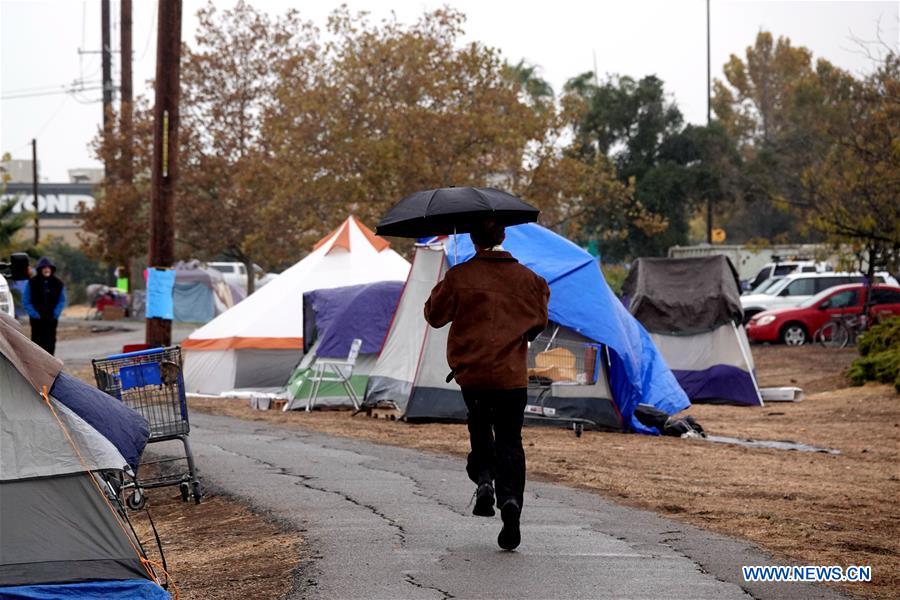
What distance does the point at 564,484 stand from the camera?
10.7 m

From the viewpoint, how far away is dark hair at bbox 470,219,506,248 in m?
7.68

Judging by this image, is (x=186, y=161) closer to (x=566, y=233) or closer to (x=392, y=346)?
(x=566, y=233)

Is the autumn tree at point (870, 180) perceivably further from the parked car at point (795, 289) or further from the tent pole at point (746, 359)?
the parked car at point (795, 289)

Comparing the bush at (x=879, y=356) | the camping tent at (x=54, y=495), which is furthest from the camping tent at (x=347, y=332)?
the camping tent at (x=54, y=495)

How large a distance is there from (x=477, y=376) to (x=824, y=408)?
42.3ft

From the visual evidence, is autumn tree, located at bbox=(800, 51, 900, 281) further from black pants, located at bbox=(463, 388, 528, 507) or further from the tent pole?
black pants, located at bbox=(463, 388, 528, 507)

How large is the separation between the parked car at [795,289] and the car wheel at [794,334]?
6.46 ft

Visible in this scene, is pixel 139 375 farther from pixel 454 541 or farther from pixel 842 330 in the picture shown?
pixel 842 330

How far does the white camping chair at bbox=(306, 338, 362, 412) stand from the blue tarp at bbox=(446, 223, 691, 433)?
243 centimetres

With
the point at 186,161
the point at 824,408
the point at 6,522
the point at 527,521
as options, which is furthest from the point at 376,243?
the point at 186,161

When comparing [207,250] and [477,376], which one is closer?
[477,376]

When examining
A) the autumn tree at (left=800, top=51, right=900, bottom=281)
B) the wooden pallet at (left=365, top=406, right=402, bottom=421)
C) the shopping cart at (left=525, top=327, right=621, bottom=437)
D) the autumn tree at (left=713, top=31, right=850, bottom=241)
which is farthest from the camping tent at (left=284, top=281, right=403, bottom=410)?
the autumn tree at (left=713, top=31, right=850, bottom=241)

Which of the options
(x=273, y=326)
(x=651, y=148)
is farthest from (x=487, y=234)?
(x=651, y=148)

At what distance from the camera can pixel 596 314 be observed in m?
15.4
